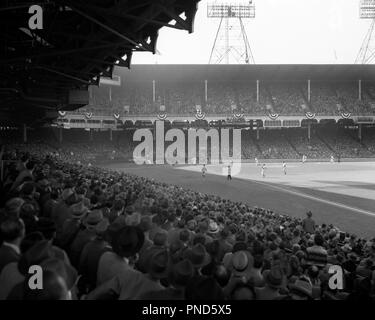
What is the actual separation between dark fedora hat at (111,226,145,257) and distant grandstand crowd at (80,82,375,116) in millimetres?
66342

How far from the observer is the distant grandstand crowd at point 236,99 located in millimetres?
71625

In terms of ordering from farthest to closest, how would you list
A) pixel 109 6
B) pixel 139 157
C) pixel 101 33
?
pixel 139 157, pixel 101 33, pixel 109 6

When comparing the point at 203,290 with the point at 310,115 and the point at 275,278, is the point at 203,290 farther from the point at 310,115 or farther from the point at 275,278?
the point at 310,115

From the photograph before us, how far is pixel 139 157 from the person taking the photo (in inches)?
2445

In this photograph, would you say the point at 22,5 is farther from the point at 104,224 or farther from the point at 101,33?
the point at 104,224

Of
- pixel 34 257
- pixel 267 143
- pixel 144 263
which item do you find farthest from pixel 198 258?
pixel 267 143

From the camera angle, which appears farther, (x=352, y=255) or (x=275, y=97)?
(x=275, y=97)

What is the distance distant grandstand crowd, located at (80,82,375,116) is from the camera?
7162 cm

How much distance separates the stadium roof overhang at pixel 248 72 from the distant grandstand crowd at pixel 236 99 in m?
1.67

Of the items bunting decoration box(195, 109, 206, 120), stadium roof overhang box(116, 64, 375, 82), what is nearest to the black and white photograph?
bunting decoration box(195, 109, 206, 120)

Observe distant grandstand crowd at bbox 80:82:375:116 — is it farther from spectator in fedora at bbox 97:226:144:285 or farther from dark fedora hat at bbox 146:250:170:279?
dark fedora hat at bbox 146:250:170:279

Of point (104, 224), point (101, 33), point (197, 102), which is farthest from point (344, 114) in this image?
point (104, 224)

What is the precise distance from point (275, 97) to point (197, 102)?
1472 centimetres

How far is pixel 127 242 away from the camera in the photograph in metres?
4.21
